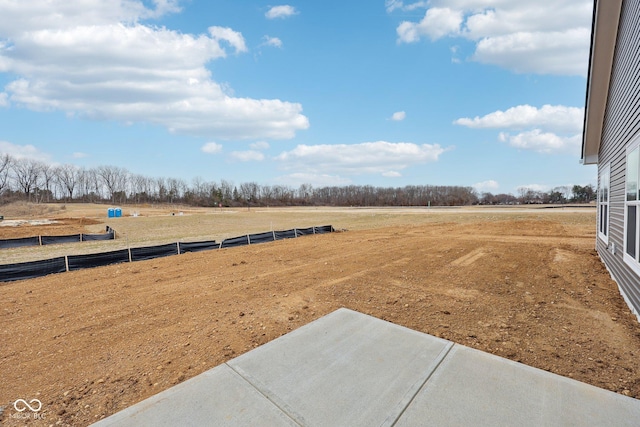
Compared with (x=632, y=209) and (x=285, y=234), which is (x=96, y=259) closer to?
(x=285, y=234)

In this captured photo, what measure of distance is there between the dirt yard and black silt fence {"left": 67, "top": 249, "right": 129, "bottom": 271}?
23.8 inches

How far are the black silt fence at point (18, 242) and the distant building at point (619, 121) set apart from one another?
2188 centimetres

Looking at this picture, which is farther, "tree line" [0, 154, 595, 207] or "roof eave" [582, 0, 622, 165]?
"tree line" [0, 154, 595, 207]

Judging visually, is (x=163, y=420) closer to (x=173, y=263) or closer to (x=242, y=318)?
(x=242, y=318)

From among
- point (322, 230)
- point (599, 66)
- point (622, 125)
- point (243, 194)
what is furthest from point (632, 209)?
point (243, 194)

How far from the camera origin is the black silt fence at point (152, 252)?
9.91 metres

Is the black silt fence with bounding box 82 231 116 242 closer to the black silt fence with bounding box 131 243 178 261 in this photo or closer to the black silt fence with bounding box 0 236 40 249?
the black silt fence with bounding box 0 236 40 249

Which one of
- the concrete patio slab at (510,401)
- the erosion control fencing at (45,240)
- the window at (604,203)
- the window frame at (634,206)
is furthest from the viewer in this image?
the erosion control fencing at (45,240)

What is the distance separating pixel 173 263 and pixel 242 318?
5.79m

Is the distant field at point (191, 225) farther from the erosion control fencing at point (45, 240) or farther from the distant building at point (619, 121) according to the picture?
the distant building at point (619, 121)

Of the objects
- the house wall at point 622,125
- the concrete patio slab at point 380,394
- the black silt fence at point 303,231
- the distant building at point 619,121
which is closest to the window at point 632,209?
the distant building at point 619,121

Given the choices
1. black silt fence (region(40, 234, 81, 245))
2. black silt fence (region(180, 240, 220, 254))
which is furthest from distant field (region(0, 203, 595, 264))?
black silt fence (region(180, 240, 220, 254))

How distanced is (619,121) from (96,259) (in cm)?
1324

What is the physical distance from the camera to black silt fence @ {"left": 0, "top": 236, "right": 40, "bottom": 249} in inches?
559
